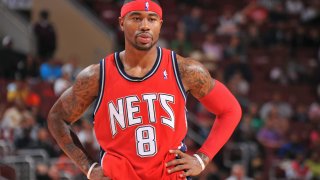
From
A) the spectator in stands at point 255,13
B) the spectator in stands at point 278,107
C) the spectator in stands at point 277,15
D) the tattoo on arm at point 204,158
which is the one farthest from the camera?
the spectator in stands at point 277,15

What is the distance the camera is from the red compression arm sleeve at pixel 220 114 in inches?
220

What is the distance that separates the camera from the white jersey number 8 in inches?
208

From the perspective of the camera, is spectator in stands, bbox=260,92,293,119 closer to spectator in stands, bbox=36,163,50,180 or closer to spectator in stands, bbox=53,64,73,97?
spectator in stands, bbox=53,64,73,97

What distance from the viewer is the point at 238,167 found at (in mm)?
13781

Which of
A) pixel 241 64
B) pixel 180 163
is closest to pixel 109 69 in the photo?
pixel 180 163

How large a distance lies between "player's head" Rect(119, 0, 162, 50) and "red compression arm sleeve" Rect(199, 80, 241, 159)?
0.60m

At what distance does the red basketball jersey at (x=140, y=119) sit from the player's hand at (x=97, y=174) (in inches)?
1.6

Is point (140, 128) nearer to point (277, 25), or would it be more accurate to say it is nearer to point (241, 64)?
point (241, 64)

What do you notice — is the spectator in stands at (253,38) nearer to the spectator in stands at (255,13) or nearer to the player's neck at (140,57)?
the spectator in stands at (255,13)

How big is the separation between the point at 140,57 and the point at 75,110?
61cm

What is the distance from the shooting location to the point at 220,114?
5.64 metres

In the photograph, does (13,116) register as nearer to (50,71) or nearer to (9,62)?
(50,71)

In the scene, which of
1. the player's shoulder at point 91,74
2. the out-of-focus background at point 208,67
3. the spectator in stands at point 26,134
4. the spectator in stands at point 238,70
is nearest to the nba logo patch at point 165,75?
the player's shoulder at point 91,74

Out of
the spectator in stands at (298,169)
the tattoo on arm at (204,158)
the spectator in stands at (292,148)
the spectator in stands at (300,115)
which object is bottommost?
the spectator in stands at (298,169)
